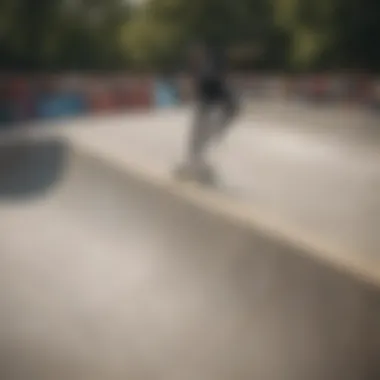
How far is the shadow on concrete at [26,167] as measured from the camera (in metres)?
0.82

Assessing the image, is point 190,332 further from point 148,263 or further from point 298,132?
point 298,132

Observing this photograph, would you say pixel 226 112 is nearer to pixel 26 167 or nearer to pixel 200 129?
pixel 200 129

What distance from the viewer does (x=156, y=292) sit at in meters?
0.81

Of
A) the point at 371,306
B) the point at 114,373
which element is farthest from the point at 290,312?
the point at 114,373

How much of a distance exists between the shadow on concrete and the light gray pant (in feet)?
0.67

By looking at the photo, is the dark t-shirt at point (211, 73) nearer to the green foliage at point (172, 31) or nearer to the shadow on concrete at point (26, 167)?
the green foliage at point (172, 31)

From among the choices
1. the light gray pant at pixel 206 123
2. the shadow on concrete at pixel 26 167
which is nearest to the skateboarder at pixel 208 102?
the light gray pant at pixel 206 123

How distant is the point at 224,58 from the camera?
798 mm

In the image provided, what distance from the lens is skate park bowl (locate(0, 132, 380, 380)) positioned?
2.46 feet

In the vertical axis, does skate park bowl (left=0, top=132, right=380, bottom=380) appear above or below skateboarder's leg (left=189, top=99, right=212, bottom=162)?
below

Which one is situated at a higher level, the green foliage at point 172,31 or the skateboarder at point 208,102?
the green foliage at point 172,31

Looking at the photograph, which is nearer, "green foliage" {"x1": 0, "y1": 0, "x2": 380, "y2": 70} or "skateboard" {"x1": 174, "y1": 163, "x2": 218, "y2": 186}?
"green foliage" {"x1": 0, "y1": 0, "x2": 380, "y2": 70}

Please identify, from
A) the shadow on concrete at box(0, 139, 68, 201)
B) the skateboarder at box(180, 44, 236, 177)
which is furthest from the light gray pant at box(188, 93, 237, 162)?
the shadow on concrete at box(0, 139, 68, 201)

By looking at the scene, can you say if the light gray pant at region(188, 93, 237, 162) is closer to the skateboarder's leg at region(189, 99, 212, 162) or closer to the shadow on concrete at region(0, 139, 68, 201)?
the skateboarder's leg at region(189, 99, 212, 162)
